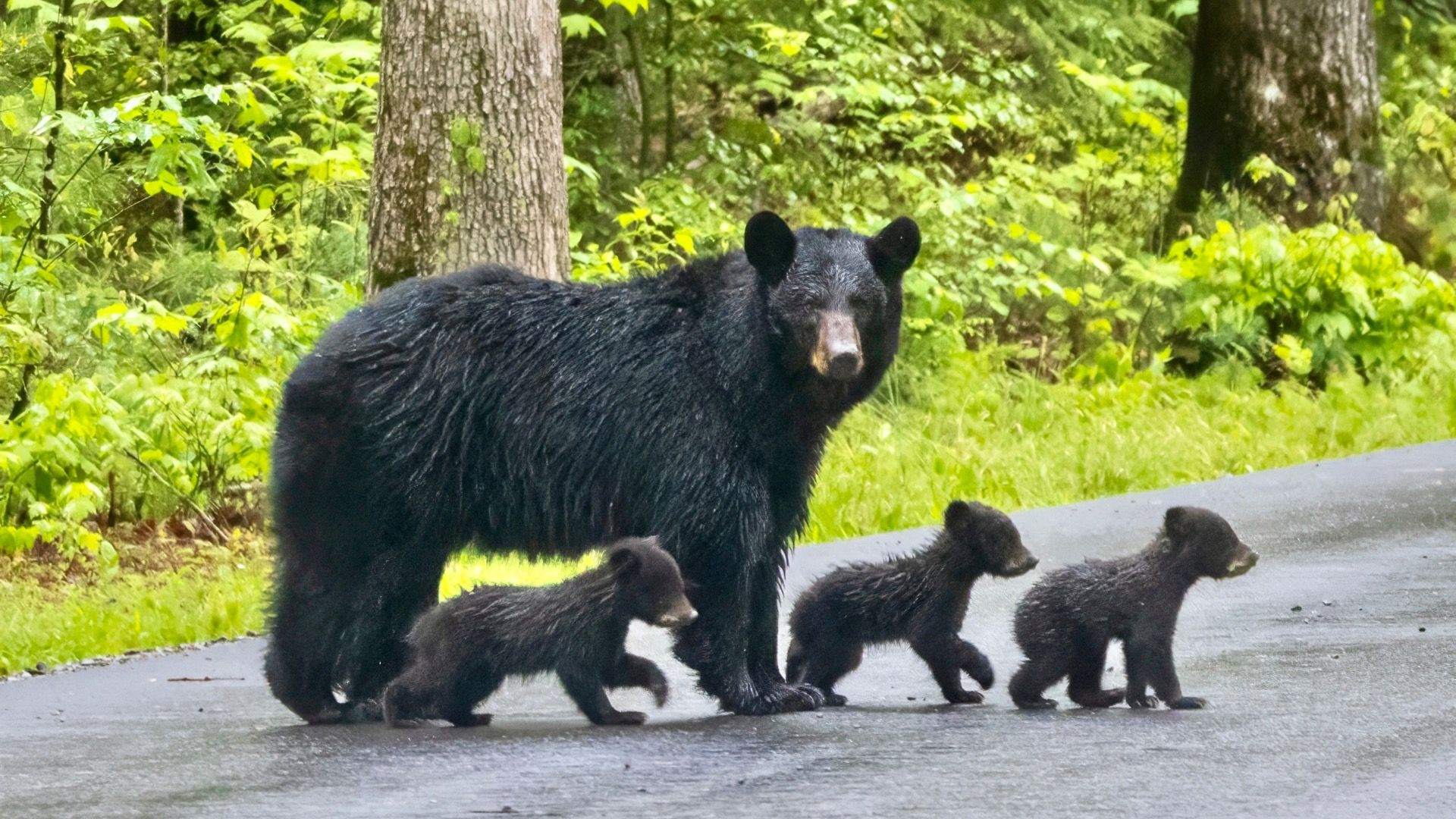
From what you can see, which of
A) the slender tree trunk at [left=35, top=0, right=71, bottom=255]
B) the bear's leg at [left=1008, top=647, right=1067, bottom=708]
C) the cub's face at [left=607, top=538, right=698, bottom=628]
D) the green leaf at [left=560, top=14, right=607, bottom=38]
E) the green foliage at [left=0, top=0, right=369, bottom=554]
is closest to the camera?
the cub's face at [left=607, top=538, right=698, bottom=628]

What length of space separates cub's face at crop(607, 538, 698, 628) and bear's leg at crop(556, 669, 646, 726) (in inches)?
10.6

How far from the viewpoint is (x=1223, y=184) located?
53.1 feet

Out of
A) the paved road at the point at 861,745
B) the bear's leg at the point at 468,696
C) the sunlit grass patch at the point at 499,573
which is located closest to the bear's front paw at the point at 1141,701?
the paved road at the point at 861,745

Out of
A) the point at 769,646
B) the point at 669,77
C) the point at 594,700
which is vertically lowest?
the point at 594,700

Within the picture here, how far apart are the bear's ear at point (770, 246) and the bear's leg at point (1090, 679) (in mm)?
1490

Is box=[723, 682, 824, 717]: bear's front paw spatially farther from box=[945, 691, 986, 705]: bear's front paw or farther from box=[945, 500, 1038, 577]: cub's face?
box=[945, 500, 1038, 577]: cub's face

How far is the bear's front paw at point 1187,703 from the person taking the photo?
5.67 m

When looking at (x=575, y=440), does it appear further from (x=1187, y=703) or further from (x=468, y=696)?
(x=1187, y=703)

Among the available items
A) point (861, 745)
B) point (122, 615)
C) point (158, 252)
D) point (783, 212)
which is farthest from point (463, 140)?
point (783, 212)

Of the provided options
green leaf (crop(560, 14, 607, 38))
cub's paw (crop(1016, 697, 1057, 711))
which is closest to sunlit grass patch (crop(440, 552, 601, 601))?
cub's paw (crop(1016, 697, 1057, 711))

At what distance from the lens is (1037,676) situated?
5.90 m

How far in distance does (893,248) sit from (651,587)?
4.58 ft

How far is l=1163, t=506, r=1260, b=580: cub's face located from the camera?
6055 mm

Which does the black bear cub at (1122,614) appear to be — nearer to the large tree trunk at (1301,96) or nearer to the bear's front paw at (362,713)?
the bear's front paw at (362,713)
